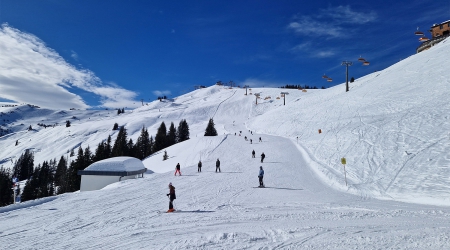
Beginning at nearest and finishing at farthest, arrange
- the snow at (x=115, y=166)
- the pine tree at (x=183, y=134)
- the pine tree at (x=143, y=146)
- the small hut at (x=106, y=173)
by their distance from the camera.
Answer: the small hut at (x=106, y=173), the snow at (x=115, y=166), the pine tree at (x=143, y=146), the pine tree at (x=183, y=134)

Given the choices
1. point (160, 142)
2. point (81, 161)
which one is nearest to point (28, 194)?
point (81, 161)

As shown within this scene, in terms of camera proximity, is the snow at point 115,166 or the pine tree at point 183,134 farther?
the pine tree at point 183,134

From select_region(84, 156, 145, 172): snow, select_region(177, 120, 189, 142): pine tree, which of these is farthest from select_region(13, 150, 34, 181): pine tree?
select_region(84, 156, 145, 172): snow

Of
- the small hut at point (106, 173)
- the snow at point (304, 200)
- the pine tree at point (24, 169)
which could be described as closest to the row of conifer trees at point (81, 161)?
the pine tree at point (24, 169)

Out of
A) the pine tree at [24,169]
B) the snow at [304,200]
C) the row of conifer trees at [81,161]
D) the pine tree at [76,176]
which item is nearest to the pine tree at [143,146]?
the row of conifer trees at [81,161]

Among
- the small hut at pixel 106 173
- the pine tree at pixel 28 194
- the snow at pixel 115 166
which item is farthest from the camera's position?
the pine tree at pixel 28 194

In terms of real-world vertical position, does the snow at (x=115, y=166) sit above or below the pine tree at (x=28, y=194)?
above

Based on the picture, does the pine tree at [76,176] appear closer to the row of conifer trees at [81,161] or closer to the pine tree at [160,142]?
the row of conifer trees at [81,161]

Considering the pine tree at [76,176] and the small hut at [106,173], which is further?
the pine tree at [76,176]

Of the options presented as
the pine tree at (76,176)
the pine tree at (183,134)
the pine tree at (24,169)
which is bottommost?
the pine tree at (24,169)

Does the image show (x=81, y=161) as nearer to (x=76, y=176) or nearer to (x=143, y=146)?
(x=76, y=176)

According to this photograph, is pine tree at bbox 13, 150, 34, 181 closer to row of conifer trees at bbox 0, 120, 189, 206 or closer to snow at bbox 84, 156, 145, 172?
row of conifer trees at bbox 0, 120, 189, 206

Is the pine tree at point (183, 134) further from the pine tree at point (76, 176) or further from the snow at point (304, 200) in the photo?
the snow at point (304, 200)

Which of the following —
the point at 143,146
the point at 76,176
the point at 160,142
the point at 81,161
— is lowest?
the point at 76,176
